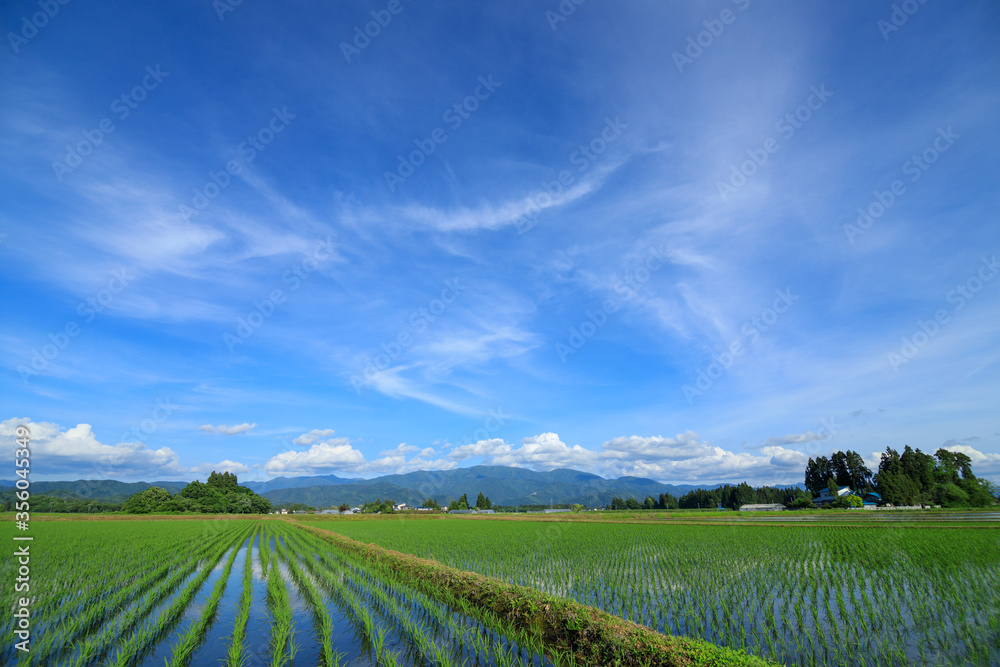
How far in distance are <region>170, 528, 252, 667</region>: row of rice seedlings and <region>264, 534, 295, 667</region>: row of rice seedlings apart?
3.67 ft

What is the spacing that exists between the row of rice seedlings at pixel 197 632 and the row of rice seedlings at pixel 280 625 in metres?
1.12

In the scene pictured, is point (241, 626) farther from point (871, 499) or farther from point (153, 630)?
point (871, 499)

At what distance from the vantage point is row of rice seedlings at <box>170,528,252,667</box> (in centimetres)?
636

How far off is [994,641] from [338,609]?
12.0 meters

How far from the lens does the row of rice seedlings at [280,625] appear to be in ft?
21.8

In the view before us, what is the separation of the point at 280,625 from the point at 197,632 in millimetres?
1597

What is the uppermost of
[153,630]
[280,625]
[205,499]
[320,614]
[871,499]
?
[280,625]

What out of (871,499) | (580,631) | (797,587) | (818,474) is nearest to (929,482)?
(871,499)

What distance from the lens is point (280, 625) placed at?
7.52 metres

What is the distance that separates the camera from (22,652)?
632cm

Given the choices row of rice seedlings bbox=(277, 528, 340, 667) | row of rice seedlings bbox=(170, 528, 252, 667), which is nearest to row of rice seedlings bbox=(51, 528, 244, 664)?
row of rice seedlings bbox=(170, 528, 252, 667)

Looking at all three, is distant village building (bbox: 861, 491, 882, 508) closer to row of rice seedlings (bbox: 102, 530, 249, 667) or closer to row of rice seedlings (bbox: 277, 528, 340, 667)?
row of rice seedlings (bbox: 277, 528, 340, 667)

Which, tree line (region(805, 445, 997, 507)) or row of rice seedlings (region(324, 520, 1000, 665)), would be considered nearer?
row of rice seedlings (region(324, 520, 1000, 665))

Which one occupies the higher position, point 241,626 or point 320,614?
point 241,626
